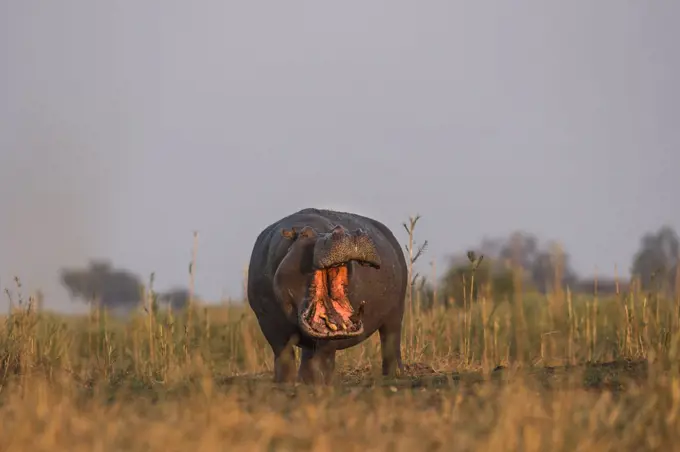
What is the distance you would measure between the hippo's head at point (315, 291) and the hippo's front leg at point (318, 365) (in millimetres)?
425

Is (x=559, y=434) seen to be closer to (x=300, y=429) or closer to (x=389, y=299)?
(x=300, y=429)

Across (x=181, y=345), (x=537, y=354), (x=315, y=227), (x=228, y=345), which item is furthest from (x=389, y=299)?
(x=228, y=345)

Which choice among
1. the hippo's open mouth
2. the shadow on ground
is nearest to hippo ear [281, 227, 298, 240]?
the hippo's open mouth

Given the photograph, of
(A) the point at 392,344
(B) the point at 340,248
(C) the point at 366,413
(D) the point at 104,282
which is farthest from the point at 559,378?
(D) the point at 104,282

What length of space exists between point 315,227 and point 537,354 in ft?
Result: 13.5

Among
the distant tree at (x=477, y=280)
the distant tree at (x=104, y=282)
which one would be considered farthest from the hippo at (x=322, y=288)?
the distant tree at (x=104, y=282)

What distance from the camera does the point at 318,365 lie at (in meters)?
7.53

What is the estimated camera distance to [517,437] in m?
4.20

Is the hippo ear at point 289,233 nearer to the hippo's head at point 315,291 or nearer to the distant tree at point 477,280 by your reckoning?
the hippo's head at point 315,291

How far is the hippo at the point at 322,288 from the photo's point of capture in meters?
6.96

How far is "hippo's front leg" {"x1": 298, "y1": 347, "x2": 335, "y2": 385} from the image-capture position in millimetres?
7473

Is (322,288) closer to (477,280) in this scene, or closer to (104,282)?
(477,280)

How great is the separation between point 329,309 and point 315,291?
0.16 meters

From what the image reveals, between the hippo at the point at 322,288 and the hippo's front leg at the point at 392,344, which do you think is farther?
the hippo's front leg at the point at 392,344
